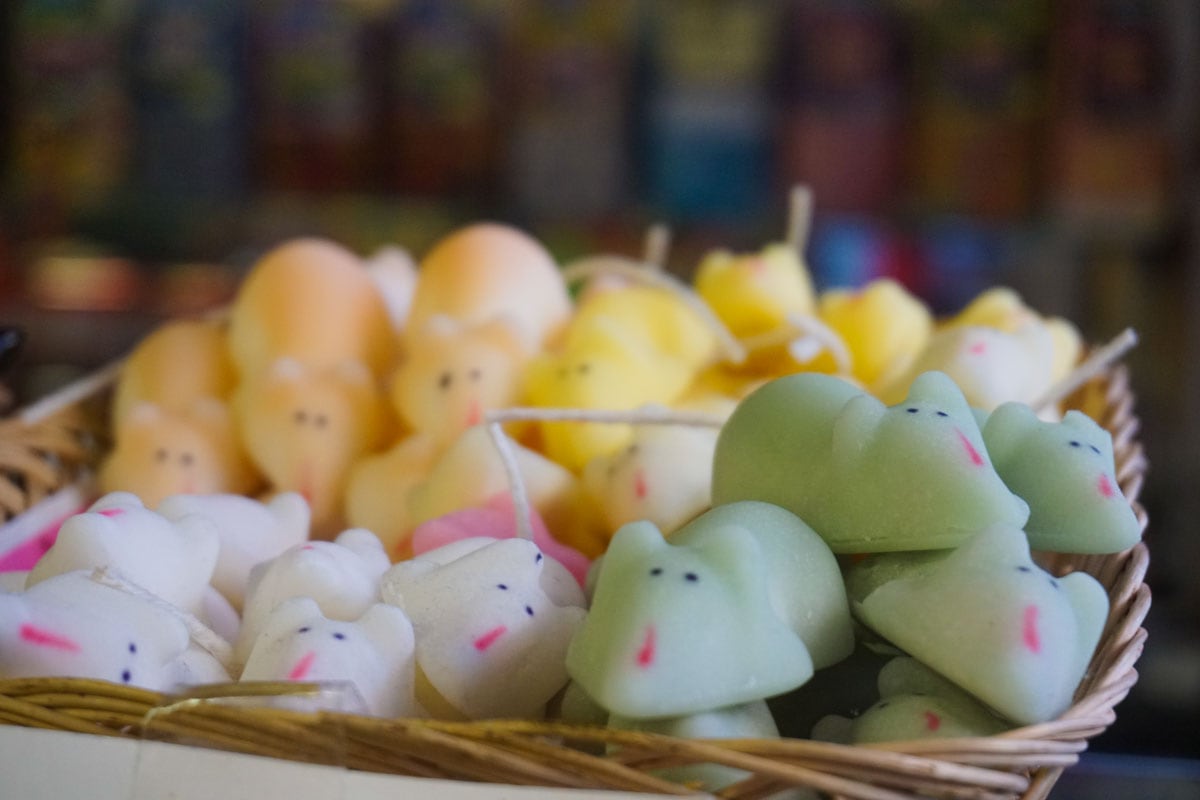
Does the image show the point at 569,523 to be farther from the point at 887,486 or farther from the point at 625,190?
the point at 625,190

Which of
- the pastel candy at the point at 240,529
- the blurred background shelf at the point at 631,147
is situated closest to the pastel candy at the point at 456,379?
the pastel candy at the point at 240,529

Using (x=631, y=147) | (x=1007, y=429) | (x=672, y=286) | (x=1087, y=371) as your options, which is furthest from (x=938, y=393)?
(x=631, y=147)

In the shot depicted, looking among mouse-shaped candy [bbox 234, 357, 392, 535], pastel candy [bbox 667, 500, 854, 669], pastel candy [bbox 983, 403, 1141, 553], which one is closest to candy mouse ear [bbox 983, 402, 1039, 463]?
pastel candy [bbox 983, 403, 1141, 553]

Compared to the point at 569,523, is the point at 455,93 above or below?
above

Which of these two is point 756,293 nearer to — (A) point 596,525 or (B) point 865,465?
(A) point 596,525

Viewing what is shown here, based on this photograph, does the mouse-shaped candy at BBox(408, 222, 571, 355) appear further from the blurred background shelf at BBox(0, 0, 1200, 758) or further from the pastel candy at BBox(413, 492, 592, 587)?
the blurred background shelf at BBox(0, 0, 1200, 758)

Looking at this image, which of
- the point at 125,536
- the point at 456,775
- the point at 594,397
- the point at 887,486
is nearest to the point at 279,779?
the point at 456,775
